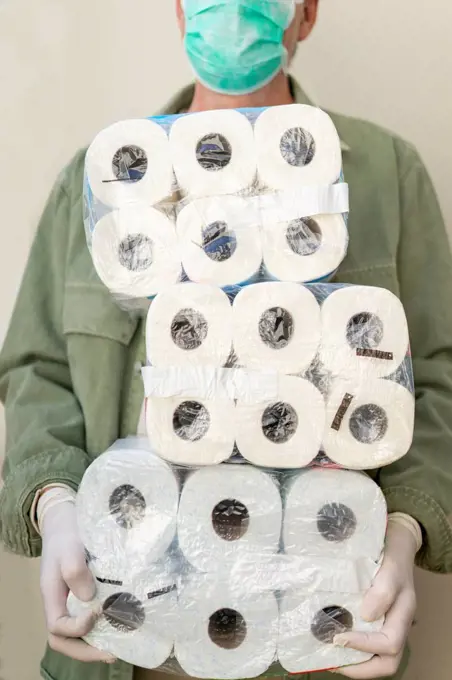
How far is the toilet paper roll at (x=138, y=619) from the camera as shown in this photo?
685 mm

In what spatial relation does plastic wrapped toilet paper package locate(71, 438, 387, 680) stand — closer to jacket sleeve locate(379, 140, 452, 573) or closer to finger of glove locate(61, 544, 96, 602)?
finger of glove locate(61, 544, 96, 602)

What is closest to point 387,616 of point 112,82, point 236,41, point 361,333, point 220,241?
point 361,333

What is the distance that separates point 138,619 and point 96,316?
356mm

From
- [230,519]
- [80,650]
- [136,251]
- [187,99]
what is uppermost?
[187,99]

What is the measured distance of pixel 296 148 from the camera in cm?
72

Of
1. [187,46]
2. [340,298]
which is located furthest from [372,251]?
[187,46]

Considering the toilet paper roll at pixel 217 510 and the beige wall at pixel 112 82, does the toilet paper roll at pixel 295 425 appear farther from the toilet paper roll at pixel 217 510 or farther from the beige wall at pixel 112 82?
the beige wall at pixel 112 82

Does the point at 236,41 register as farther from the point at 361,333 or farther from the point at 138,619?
the point at 138,619

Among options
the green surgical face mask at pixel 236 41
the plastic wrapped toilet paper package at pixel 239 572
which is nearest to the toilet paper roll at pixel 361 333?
the plastic wrapped toilet paper package at pixel 239 572

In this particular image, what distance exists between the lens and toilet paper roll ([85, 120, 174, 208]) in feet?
2.39

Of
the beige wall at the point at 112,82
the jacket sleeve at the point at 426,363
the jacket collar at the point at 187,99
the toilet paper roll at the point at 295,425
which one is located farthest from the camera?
the beige wall at the point at 112,82

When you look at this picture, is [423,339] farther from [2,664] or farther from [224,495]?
[2,664]

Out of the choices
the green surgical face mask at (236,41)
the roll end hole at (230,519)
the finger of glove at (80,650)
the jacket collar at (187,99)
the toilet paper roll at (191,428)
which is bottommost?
the finger of glove at (80,650)

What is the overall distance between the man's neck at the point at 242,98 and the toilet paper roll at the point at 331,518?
464 millimetres
